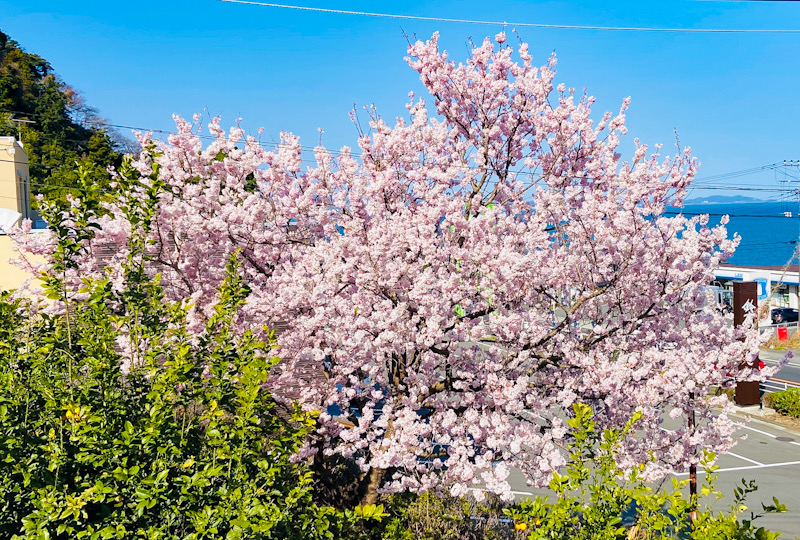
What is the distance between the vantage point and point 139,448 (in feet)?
13.1

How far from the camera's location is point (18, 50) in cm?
5197

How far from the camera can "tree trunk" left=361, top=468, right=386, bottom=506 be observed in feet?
26.0

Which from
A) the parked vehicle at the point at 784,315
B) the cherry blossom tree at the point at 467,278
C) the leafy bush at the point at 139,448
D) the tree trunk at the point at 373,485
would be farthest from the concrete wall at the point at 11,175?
the parked vehicle at the point at 784,315

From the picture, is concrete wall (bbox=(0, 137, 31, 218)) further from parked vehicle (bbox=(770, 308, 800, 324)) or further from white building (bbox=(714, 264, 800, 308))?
parked vehicle (bbox=(770, 308, 800, 324))

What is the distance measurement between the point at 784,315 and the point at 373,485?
145 feet

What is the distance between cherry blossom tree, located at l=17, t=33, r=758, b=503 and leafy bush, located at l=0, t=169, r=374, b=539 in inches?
81.2

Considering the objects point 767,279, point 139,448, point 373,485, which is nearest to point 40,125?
point 373,485

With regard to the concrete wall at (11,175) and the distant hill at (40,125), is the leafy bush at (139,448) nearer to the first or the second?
the concrete wall at (11,175)

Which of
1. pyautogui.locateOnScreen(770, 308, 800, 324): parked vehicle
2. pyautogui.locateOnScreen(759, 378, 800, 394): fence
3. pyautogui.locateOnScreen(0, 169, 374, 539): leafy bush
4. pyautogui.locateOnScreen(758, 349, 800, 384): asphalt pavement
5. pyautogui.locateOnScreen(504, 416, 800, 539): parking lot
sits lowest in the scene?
pyautogui.locateOnScreen(504, 416, 800, 539): parking lot

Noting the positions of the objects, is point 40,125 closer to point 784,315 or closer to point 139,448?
point 139,448

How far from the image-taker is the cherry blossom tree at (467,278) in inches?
281

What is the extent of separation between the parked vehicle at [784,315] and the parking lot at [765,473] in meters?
24.6

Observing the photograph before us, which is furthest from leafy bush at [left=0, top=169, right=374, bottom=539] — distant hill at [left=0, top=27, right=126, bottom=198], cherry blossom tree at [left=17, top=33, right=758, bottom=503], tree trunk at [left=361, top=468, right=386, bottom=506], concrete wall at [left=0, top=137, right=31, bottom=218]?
distant hill at [left=0, top=27, right=126, bottom=198]

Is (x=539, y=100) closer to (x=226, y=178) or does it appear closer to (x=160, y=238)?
(x=226, y=178)
